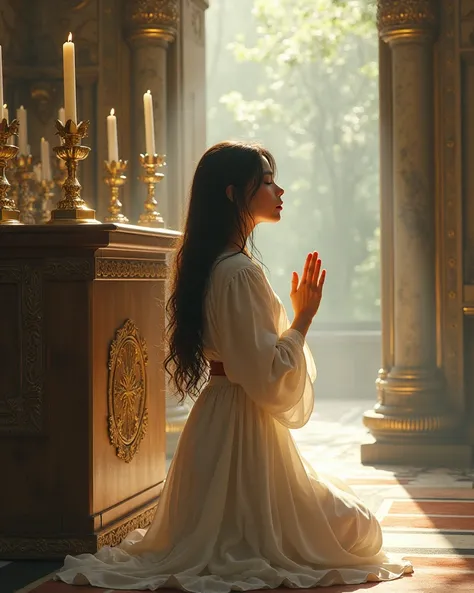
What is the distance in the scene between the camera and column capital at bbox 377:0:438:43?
8445 millimetres

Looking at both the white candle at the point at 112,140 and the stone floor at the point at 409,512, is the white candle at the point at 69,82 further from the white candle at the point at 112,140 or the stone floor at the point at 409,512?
the stone floor at the point at 409,512

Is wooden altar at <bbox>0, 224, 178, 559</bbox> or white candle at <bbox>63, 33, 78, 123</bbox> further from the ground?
white candle at <bbox>63, 33, 78, 123</bbox>

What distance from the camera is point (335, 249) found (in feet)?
83.3

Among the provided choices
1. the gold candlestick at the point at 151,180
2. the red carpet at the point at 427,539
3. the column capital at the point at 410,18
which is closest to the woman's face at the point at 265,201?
the red carpet at the point at 427,539

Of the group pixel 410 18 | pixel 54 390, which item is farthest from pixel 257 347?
pixel 410 18

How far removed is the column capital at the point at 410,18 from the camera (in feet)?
27.7

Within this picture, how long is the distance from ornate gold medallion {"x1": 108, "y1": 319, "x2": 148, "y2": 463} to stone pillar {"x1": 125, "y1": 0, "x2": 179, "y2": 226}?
3.22 m

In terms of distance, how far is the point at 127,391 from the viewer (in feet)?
18.0

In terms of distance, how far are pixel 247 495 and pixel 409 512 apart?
2.09 m

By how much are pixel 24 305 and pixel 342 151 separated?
19502 mm

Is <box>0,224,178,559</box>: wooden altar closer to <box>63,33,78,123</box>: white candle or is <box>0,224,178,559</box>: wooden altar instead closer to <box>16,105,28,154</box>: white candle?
<box>63,33,78,123</box>: white candle

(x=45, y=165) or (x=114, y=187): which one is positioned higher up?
(x=45, y=165)

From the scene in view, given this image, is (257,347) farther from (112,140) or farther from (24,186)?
(24,186)

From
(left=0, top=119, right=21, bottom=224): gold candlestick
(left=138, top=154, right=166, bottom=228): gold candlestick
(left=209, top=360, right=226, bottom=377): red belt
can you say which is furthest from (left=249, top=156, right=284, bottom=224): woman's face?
(left=138, top=154, right=166, bottom=228): gold candlestick
